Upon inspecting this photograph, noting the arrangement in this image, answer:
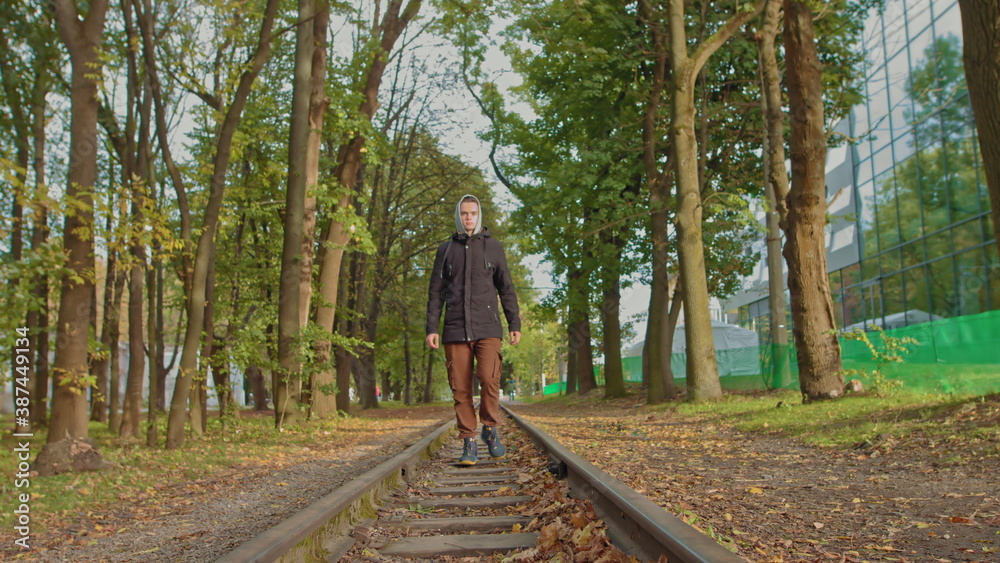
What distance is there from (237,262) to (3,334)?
1124cm

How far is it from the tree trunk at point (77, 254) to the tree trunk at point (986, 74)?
8704mm

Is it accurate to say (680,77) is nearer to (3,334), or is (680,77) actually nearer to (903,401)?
(903,401)

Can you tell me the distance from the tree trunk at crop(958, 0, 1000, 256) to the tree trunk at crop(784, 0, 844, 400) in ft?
16.8

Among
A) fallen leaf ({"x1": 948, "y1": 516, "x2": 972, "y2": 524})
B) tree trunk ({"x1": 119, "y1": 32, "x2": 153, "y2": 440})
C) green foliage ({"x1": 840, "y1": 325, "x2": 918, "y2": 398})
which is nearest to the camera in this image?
fallen leaf ({"x1": 948, "y1": 516, "x2": 972, "y2": 524})

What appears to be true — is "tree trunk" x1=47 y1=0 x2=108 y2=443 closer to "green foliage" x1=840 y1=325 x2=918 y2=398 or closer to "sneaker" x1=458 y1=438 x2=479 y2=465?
"sneaker" x1=458 y1=438 x2=479 y2=465

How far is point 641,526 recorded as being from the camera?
11.0 feet

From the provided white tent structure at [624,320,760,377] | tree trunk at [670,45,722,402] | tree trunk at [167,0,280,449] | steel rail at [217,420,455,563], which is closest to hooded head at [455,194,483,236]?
steel rail at [217,420,455,563]

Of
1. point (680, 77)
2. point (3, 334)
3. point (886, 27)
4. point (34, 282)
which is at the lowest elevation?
point (3, 334)

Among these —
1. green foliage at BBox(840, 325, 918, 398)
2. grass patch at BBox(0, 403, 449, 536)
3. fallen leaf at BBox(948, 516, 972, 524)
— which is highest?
green foliage at BBox(840, 325, 918, 398)

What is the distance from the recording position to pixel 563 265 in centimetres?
2464

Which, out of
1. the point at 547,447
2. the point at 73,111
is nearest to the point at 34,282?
the point at 73,111

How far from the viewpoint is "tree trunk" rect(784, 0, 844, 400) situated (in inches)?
489

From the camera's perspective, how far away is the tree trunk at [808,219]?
12.4 m

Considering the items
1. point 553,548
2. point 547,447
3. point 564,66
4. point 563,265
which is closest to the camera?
point 553,548
